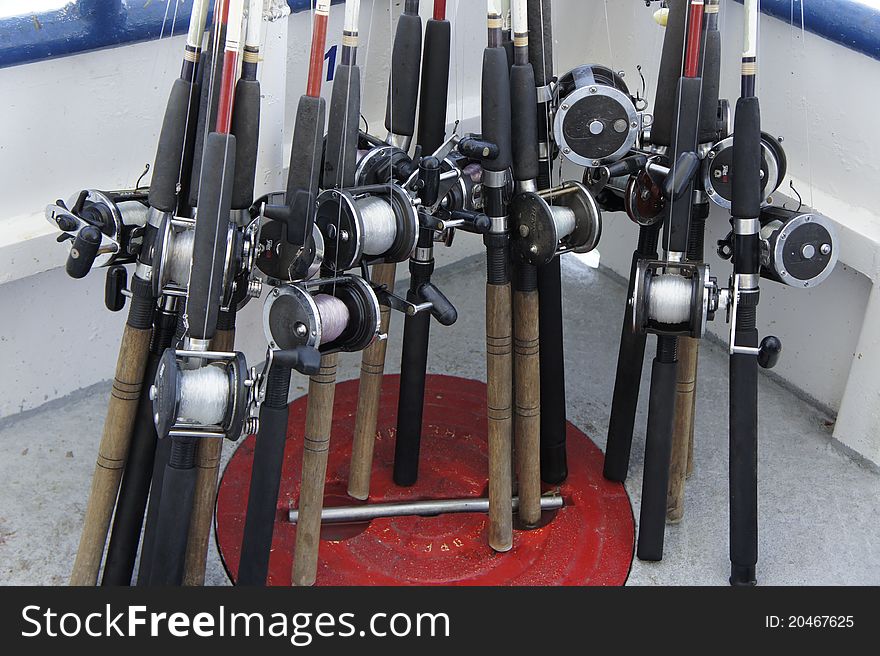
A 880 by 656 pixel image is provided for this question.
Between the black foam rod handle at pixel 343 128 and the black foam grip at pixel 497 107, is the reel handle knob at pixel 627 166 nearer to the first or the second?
the black foam grip at pixel 497 107

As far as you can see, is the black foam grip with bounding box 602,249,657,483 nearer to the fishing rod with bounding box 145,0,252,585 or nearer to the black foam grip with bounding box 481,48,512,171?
the black foam grip with bounding box 481,48,512,171

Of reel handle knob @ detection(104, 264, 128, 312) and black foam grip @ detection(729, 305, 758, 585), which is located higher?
reel handle knob @ detection(104, 264, 128, 312)

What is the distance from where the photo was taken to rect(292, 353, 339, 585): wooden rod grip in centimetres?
285

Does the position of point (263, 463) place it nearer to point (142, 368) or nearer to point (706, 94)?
point (142, 368)

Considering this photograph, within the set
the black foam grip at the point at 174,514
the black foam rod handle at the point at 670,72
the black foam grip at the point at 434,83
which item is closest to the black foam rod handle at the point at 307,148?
the black foam grip at the point at 434,83

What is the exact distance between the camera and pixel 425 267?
2.99m

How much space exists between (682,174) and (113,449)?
4.65 ft

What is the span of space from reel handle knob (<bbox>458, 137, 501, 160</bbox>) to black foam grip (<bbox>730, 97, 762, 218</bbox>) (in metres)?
0.54

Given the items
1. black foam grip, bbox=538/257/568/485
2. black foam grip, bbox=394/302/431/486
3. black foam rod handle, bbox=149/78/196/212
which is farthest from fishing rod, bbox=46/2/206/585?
black foam grip, bbox=538/257/568/485

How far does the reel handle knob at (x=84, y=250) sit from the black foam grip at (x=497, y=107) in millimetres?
914

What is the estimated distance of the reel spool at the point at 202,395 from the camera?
2.36 meters

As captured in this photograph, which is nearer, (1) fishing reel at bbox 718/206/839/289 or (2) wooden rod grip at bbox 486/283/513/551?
(1) fishing reel at bbox 718/206/839/289

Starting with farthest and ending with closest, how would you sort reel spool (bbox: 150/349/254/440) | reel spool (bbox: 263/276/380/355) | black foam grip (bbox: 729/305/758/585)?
black foam grip (bbox: 729/305/758/585)
reel spool (bbox: 263/276/380/355)
reel spool (bbox: 150/349/254/440)

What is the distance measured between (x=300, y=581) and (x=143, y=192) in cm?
100
